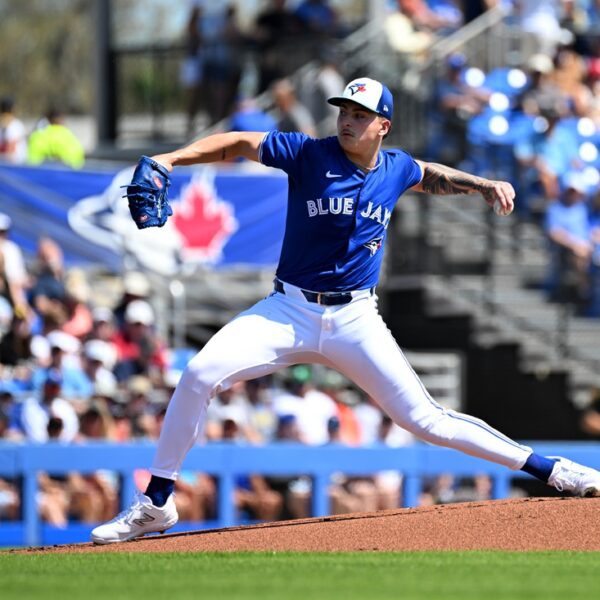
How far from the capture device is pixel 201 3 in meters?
20.0

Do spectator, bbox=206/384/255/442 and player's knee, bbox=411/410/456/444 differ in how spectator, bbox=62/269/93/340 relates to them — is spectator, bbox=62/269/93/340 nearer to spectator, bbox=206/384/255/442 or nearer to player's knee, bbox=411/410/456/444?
spectator, bbox=206/384/255/442

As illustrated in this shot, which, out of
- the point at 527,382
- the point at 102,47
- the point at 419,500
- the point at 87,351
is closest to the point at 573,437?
the point at 527,382

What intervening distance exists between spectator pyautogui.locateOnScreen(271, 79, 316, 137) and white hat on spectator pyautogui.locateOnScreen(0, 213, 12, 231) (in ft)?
11.5

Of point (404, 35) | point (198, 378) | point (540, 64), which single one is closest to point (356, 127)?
point (198, 378)

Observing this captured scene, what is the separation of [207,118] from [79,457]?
7349mm

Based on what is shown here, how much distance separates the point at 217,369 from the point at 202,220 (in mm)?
8027

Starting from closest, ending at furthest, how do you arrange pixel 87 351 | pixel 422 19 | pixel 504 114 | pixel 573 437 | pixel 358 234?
1. pixel 358 234
2. pixel 87 351
3. pixel 573 437
4. pixel 504 114
5. pixel 422 19

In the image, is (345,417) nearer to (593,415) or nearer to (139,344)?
(139,344)

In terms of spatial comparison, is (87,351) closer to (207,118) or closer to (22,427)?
(22,427)

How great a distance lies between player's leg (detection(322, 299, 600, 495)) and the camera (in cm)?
804

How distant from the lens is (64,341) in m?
14.4

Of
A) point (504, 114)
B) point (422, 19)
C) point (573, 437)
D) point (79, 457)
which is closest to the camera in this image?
point (79, 457)

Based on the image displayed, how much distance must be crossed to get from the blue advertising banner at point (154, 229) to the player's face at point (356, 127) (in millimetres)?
7473

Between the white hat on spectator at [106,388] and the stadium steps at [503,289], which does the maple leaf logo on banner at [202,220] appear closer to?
the white hat on spectator at [106,388]
